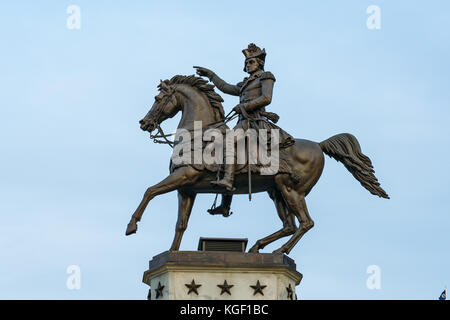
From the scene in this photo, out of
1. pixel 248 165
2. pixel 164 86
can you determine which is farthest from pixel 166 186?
pixel 164 86

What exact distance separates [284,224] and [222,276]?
8.40ft

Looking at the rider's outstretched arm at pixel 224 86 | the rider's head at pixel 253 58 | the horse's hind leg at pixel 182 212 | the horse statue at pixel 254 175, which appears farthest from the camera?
the rider's outstretched arm at pixel 224 86

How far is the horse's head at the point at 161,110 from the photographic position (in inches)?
1314

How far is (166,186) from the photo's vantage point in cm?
3198

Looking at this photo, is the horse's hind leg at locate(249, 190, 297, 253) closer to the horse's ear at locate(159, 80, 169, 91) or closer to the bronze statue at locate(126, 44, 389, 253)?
the bronze statue at locate(126, 44, 389, 253)

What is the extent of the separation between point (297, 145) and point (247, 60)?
262cm

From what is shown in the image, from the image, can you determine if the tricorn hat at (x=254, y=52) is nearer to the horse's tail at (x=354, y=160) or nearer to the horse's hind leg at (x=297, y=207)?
the horse's tail at (x=354, y=160)

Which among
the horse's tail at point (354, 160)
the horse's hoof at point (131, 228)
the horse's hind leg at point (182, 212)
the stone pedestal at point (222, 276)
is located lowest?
the stone pedestal at point (222, 276)

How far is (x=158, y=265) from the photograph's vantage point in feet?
104

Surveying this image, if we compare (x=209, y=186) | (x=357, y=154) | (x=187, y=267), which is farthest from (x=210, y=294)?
(x=357, y=154)

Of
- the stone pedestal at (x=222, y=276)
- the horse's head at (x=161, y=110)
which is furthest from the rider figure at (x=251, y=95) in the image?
the stone pedestal at (x=222, y=276)

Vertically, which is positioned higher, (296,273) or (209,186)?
(209,186)

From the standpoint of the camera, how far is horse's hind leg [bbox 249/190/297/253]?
32438 millimetres
